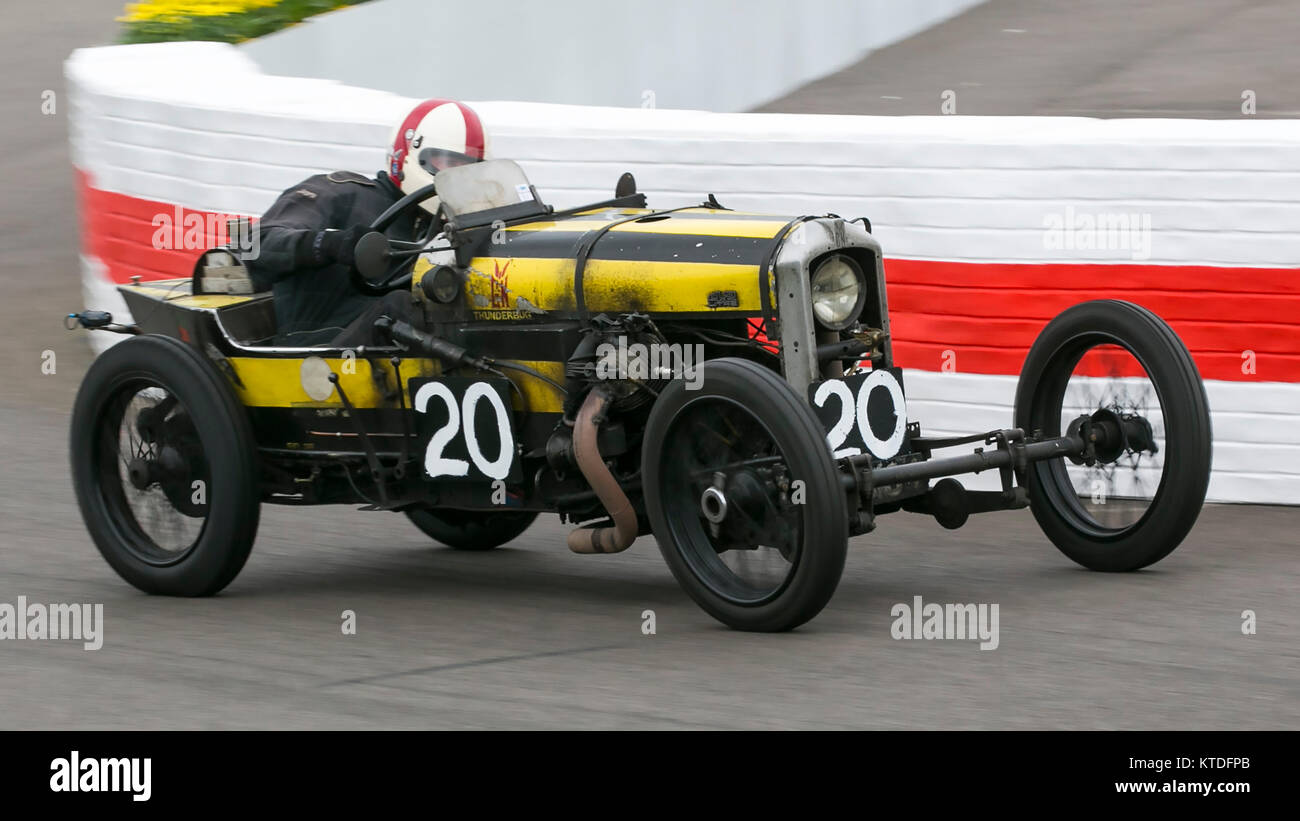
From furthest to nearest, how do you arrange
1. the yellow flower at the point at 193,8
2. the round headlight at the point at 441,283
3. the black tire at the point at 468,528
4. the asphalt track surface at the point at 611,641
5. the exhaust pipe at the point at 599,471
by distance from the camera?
1. the yellow flower at the point at 193,8
2. the black tire at the point at 468,528
3. the round headlight at the point at 441,283
4. the exhaust pipe at the point at 599,471
5. the asphalt track surface at the point at 611,641

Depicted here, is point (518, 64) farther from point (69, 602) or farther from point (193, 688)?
point (193, 688)

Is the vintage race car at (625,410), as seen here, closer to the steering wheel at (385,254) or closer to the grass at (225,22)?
the steering wheel at (385,254)

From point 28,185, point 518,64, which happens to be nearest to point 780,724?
point 518,64

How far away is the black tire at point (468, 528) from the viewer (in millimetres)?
7598

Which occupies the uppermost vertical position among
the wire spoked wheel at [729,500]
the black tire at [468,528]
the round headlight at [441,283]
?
the round headlight at [441,283]

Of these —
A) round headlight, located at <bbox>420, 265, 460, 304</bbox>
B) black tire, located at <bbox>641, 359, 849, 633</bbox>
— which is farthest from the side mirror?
black tire, located at <bbox>641, 359, 849, 633</bbox>

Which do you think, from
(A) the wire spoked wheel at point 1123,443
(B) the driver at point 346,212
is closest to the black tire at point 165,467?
(B) the driver at point 346,212

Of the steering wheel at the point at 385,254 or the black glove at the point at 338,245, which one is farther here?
the black glove at the point at 338,245

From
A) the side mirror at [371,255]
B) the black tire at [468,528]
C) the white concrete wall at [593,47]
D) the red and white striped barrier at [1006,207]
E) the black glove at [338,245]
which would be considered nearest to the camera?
the side mirror at [371,255]

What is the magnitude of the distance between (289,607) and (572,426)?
46.7 inches

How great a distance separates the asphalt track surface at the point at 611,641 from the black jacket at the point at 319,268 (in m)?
0.94

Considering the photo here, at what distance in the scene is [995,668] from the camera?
5.52 m

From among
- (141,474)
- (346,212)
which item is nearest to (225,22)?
(346,212)

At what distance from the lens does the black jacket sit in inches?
275
